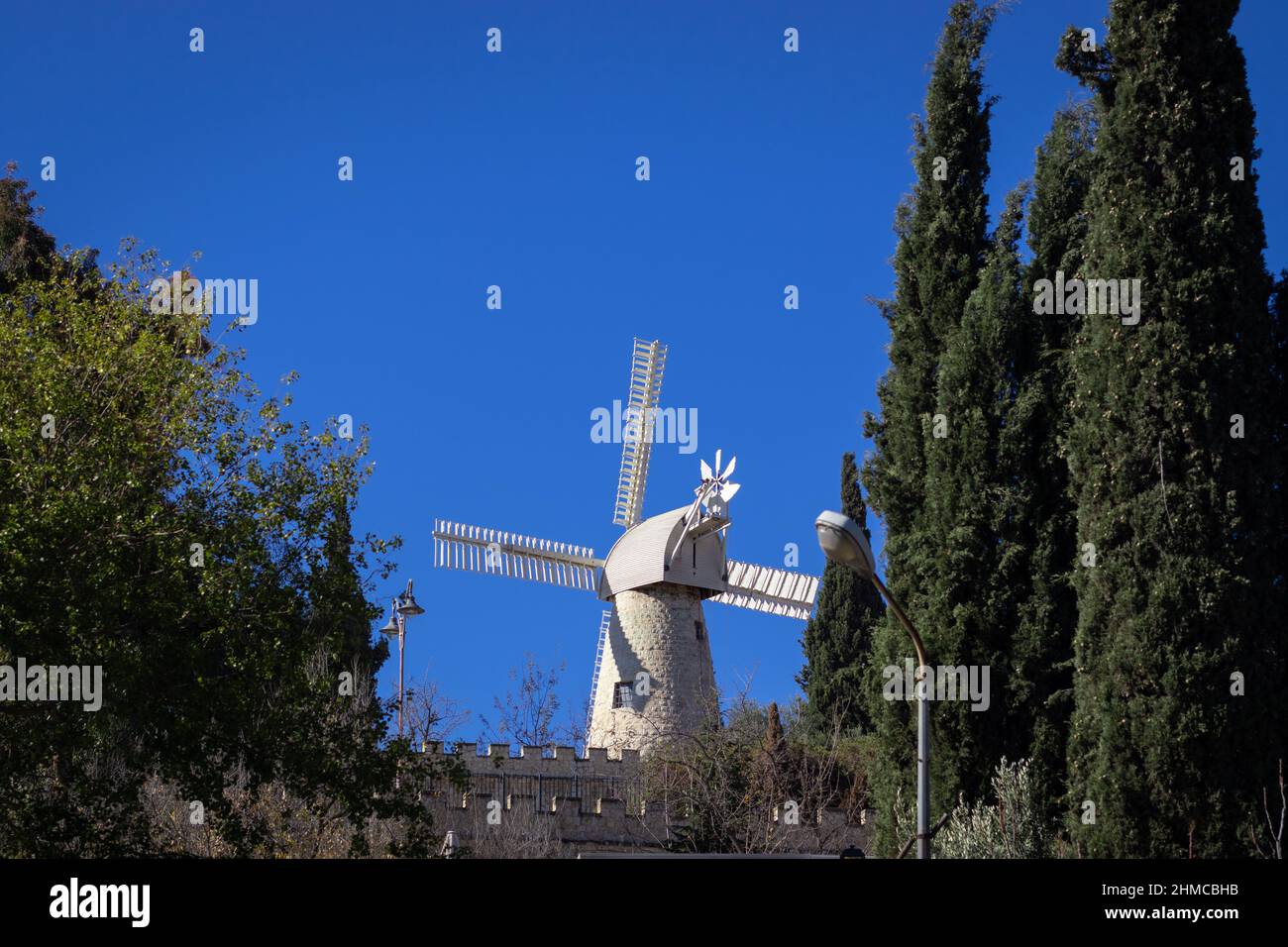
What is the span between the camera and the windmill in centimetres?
3878

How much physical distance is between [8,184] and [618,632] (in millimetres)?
19795

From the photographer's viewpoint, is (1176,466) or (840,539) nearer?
(840,539)

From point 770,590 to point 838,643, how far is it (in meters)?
2.83

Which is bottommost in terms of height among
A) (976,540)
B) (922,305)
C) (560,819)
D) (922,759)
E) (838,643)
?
(560,819)

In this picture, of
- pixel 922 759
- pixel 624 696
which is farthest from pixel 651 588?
pixel 922 759

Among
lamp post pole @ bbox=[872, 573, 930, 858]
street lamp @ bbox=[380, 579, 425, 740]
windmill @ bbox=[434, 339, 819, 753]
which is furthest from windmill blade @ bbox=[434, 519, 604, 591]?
lamp post pole @ bbox=[872, 573, 930, 858]

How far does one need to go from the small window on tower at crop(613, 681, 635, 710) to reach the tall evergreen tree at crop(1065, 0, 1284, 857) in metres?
21.5

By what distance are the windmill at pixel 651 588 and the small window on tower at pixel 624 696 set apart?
0.03 meters

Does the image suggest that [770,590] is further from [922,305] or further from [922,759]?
[922,759]

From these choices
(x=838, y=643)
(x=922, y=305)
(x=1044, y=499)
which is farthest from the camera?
(x=838, y=643)

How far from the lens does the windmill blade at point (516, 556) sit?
141 feet

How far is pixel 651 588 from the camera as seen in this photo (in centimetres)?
3956
